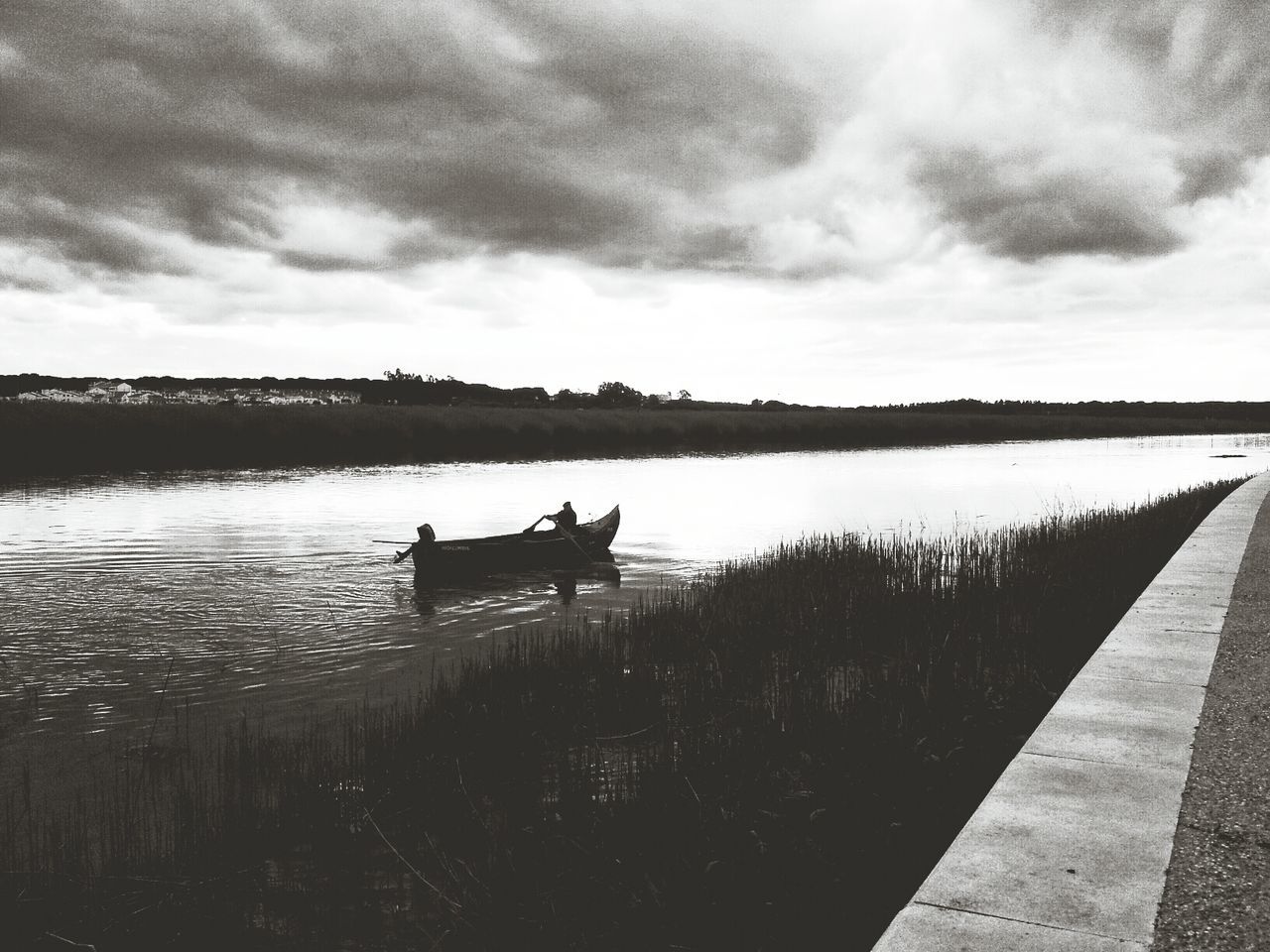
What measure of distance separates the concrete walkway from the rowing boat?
11999 millimetres

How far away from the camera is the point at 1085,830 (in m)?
3.47

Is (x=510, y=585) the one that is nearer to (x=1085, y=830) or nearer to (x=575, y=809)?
(x=575, y=809)

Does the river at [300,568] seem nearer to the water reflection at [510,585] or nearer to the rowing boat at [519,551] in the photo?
the water reflection at [510,585]

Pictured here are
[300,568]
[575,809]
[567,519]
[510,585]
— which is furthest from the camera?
[567,519]

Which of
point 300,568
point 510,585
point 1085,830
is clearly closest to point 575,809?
point 1085,830

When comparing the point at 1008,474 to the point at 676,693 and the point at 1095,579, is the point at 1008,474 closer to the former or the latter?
the point at 1095,579

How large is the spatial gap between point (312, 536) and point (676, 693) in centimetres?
1522

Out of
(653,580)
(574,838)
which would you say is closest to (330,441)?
(653,580)

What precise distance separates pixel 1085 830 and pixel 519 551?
14.4m

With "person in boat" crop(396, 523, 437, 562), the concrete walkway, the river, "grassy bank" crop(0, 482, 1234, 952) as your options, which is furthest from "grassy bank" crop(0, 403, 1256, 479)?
the concrete walkway

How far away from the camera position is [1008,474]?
45875mm

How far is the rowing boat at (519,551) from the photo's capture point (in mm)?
16109


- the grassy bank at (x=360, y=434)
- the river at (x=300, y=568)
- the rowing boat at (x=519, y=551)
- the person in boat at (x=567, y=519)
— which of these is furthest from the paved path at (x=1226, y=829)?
the grassy bank at (x=360, y=434)

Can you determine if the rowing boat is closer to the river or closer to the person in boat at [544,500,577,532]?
the person in boat at [544,500,577,532]
